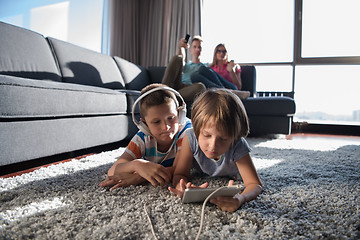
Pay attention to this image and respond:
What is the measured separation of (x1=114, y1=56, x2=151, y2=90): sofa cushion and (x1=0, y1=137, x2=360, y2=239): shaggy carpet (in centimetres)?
174

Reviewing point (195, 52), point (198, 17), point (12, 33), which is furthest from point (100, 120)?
point (198, 17)

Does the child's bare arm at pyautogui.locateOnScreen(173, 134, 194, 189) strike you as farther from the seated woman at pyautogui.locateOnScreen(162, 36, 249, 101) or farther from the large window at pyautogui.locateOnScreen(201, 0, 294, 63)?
the large window at pyautogui.locateOnScreen(201, 0, 294, 63)

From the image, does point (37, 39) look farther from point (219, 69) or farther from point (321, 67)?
point (321, 67)

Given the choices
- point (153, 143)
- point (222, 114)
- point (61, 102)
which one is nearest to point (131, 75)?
point (61, 102)

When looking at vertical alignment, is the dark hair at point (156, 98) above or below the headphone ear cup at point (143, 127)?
above

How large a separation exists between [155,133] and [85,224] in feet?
1.47

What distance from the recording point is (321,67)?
12.0 feet

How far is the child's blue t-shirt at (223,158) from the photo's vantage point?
Answer: 0.84m

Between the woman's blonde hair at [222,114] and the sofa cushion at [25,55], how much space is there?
134 cm

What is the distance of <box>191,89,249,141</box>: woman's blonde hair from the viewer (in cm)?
73

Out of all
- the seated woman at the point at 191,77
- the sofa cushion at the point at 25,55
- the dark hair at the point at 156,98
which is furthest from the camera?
Answer: the seated woman at the point at 191,77

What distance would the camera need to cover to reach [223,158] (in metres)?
0.88

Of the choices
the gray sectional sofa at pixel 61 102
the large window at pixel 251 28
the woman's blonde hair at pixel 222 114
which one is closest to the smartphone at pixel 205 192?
the woman's blonde hair at pixel 222 114

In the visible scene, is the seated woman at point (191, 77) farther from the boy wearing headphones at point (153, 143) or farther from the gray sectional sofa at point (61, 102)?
the boy wearing headphones at point (153, 143)
